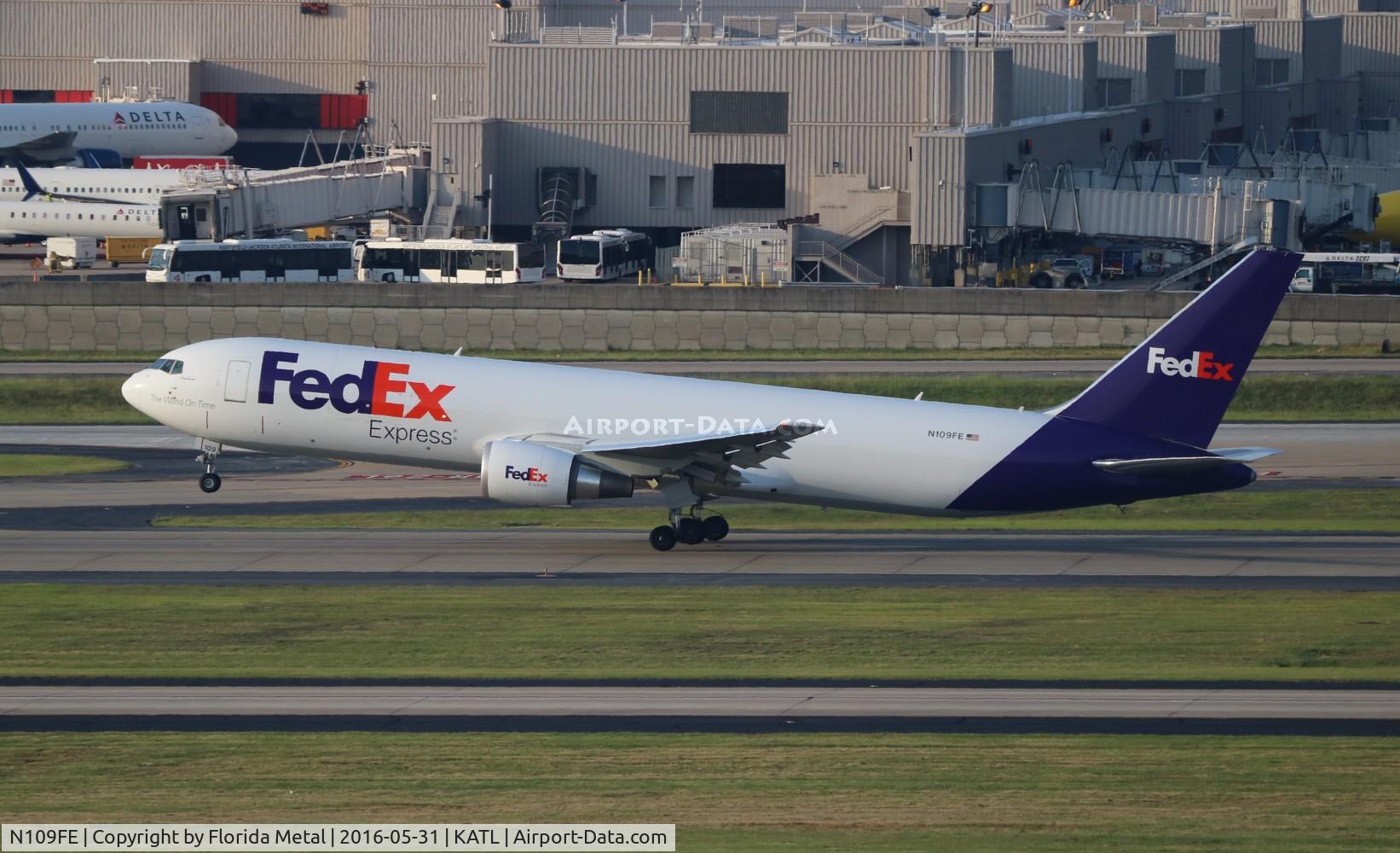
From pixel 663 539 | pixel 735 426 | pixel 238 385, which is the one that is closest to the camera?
pixel 735 426

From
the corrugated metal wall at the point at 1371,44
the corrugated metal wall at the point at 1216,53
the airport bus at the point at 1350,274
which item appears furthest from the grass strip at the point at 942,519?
the corrugated metal wall at the point at 1371,44

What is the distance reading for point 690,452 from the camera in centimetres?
4444

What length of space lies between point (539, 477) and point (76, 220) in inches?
3437

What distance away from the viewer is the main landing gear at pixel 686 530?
4669 cm

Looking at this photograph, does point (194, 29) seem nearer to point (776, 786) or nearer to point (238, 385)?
point (238, 385)

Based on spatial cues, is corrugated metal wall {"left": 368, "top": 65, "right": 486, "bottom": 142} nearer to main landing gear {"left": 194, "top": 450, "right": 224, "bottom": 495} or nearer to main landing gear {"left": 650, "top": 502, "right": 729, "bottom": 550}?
main landing gear {"left": 194, "top": 450, "right": 224, "bottom": 495}

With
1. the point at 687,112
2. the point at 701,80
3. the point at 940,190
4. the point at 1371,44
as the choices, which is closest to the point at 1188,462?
the point at 940,190

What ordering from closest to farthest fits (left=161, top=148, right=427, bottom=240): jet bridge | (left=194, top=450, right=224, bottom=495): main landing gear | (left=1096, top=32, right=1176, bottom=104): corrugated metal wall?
(left=194, top=450, right=224, bottom=495): main landing gear, (left=161, top=148, right=427, bottom=240): jet bridge, (left=1096, top=32, right=1176, bottom=104): corrugated metal wall

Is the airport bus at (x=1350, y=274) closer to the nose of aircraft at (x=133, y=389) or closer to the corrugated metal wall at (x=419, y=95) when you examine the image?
the corrugated metal wall at (x=419, y=95)

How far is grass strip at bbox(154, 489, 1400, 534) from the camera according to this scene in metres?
51.4

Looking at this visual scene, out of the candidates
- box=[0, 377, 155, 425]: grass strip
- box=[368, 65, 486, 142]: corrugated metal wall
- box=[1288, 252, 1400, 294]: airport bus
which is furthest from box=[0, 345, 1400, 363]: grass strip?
box=[368, 65, 486, 142]: corrugated metal wall

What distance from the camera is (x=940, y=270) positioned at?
10781 cm

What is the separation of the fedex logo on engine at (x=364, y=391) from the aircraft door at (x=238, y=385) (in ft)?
1.37

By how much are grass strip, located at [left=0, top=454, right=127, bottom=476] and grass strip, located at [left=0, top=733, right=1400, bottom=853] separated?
32.5m
